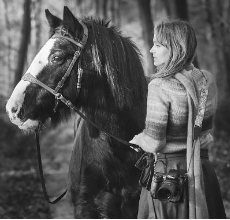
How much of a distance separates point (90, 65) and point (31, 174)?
6323mm

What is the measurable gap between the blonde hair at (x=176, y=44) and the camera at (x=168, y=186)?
757 millimetres

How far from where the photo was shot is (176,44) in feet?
11.5

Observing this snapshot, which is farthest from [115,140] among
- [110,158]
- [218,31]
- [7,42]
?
[7,42]

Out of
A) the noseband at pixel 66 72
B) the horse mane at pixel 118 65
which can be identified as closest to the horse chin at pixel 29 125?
the noseband at pixel 66 72

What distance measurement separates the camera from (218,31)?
1841cm

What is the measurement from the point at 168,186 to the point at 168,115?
52 centimetres

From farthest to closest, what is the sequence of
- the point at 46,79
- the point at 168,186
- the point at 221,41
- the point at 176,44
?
the point at 221,41, the point at 46,79, the point at 176,44, the point at 168,186

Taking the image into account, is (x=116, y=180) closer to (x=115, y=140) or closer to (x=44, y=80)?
(x=115, y=140)

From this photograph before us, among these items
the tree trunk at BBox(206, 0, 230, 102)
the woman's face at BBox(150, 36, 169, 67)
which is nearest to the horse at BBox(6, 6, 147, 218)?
the woman's face at BBox(150, 36, 169, 67)

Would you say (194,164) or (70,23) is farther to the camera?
(70,23)

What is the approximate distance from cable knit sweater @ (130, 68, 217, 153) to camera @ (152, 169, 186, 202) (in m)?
0.20

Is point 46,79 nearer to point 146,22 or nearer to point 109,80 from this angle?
point 109,80

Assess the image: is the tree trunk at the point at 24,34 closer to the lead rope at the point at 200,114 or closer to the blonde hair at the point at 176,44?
the blonde hair at the point at 176,44

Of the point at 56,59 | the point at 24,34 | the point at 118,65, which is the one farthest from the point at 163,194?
the point at 24,34
